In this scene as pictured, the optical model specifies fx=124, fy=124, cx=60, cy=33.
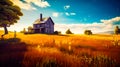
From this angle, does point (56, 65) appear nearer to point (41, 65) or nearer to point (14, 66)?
point (41, 65)

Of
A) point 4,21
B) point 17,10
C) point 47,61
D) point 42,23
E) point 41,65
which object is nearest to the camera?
point 41,65

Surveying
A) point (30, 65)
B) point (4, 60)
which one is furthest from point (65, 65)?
point (4, 60)

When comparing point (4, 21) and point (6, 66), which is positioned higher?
point (4, 21)

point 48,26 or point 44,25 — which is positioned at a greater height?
point 44,25

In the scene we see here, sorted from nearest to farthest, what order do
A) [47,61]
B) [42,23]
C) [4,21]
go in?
[47,61], [4,21], [42,23]

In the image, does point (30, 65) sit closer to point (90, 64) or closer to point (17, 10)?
point (90, 64)

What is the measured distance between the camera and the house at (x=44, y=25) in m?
37.8

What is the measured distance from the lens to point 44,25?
1490 inches

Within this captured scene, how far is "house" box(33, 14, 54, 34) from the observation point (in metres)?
37.8

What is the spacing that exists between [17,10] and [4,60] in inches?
749

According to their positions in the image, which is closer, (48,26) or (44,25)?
(44,25)

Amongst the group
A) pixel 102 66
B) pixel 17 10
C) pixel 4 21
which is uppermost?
pixel 17 10

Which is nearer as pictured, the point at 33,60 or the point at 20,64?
the point at 20,64

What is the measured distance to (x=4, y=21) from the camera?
52.9 feet
